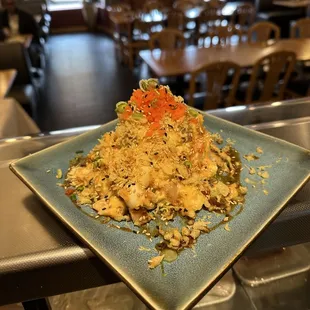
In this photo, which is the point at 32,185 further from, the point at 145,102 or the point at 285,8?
the point at 285,8

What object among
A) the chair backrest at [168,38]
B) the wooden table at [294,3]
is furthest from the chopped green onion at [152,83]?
the wooden table at [294,3]

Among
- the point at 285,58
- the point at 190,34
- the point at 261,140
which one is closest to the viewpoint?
the point at 261,140

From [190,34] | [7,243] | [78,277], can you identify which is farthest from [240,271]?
[190,34]

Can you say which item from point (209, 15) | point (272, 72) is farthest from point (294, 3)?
point (272, 72)

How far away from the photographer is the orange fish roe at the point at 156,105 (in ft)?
3.03

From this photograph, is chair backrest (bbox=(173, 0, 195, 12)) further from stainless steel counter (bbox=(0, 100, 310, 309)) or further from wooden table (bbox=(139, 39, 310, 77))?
stainless steel counter (bbox=(0, 100, 310, 309))

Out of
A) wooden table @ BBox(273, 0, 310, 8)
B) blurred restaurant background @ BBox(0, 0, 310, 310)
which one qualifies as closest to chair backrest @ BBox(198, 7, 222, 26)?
blurred restaurant background @ BBox(0, 0, 310, 310)

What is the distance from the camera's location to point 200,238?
72 cm

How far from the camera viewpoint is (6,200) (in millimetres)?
887

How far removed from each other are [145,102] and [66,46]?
8.54 m

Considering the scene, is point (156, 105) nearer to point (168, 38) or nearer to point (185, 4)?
point (168, 38)

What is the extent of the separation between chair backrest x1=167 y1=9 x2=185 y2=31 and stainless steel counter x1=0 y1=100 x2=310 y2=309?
6007 mm

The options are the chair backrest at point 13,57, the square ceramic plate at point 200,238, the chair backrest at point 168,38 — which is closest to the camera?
the square ceramic plate at point 200,238

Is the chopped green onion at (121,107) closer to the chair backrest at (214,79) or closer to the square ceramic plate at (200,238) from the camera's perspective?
the square ceramic plate at (200,238)
